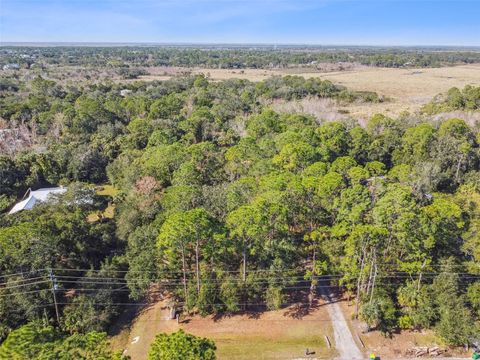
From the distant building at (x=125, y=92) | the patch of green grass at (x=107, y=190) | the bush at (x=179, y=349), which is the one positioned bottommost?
the patch of green grass at (x=107, y=190)

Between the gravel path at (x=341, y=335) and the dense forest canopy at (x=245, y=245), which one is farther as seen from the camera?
the dense forest canopy at (x=245, y=245)

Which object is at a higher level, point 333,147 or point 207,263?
point 333,147

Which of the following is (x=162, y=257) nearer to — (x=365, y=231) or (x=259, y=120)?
(x=365, y=231)

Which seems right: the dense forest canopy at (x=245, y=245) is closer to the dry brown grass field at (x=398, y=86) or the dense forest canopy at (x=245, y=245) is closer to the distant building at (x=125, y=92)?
the dry brown grass field at (x=398, y=86)

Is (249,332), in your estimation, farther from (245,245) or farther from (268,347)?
(245,245)

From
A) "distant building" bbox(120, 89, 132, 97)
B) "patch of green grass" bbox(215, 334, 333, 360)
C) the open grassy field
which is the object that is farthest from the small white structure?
"distant building" bbox(120, 89, 132, 97)

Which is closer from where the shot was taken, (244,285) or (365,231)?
(365,231)

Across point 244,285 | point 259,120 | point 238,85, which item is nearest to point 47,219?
point 244,285

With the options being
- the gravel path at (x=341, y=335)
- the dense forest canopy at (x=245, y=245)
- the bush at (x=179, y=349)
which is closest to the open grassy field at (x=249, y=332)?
the gravel path at (x=341, y=335)

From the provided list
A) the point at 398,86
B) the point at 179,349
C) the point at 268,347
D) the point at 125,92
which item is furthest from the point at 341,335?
the point at 398,86
